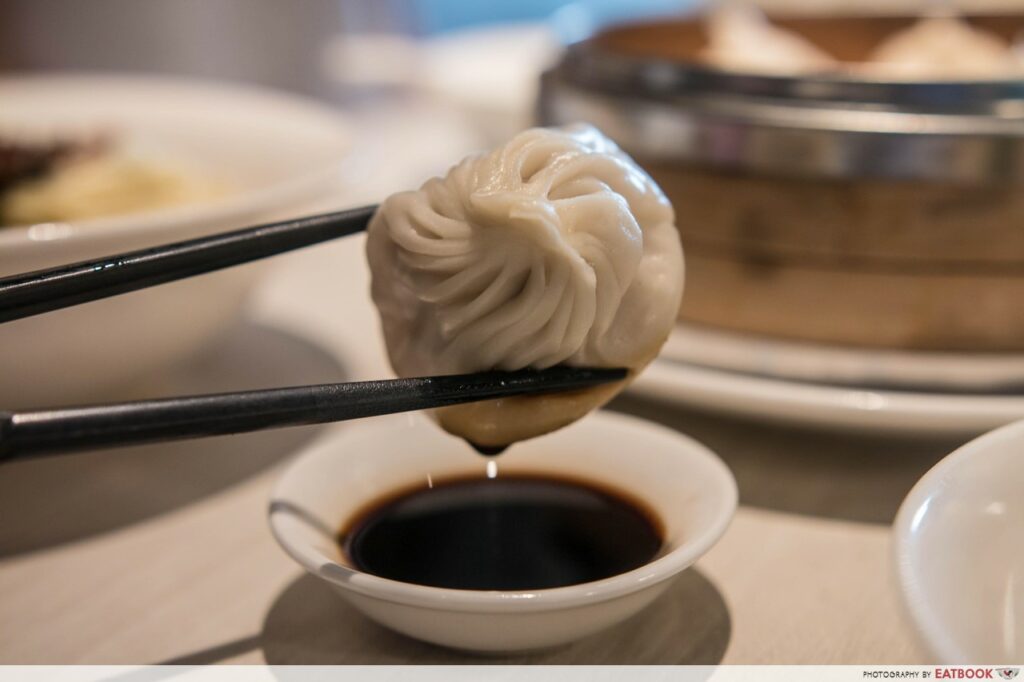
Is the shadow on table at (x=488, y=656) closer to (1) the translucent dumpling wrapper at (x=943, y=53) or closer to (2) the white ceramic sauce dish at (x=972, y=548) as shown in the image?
(2) the white ceramic sauce dish at (x=972, y=548)

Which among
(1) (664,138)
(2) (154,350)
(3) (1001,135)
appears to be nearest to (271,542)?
(2) (154,350)

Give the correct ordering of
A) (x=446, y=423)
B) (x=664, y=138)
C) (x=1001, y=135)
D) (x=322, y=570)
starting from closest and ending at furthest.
A: (x=322, y=570), (x=446, y=423), (x=1001, y=135), (x=664, y=138)

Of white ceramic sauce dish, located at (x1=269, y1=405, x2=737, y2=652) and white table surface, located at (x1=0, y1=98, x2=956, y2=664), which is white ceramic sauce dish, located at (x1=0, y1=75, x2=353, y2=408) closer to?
white table surface, located at (x1=0, y1=98, x2=956, y2=664)

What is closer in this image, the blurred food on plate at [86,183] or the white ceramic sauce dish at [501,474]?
the white ceramic sauce dish at [501,474]

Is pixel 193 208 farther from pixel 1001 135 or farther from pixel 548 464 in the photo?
pixel 1001 135

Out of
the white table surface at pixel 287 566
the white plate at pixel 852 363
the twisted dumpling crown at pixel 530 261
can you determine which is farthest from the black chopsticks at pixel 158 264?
the white plate at pixel 852 363
